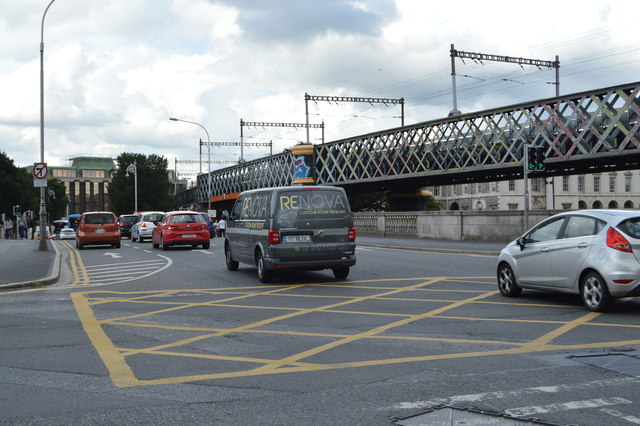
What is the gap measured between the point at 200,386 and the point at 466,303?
6014 millimetres

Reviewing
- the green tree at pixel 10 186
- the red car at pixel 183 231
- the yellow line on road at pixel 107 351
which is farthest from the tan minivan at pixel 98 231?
the green tree at pixel 10 186

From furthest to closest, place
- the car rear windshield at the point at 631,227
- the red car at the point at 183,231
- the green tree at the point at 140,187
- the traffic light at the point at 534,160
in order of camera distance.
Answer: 1. the green tree at the point at 140,187
2. the red car at the point at 183,231
3. the traffic light at the point at 534,160
4. the car rear windshield at the point at 631,227

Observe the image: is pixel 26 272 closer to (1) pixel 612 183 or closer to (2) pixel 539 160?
(2) pixel 539 160

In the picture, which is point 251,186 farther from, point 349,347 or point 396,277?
point 349,347

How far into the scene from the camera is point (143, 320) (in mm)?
9359

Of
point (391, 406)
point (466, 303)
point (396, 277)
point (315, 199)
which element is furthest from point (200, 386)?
point (396, 277)

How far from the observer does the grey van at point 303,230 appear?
45.9 feet

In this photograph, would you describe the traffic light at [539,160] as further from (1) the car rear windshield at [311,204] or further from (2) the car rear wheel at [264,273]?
(2) the car rear wheel at [264,273]

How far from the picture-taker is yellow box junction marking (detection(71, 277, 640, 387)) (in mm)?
6406

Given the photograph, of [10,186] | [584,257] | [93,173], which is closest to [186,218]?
[584,257]

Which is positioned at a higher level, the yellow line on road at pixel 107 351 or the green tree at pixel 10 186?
the green tree at pixel 10 186

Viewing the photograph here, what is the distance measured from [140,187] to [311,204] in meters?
114

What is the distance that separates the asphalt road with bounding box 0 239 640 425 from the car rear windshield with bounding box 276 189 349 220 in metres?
1.87

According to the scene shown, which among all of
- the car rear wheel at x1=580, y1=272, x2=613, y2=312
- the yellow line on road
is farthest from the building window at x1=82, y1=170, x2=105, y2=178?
the car rear wheel at x1=580, y1=272, x2=613, y2=312
